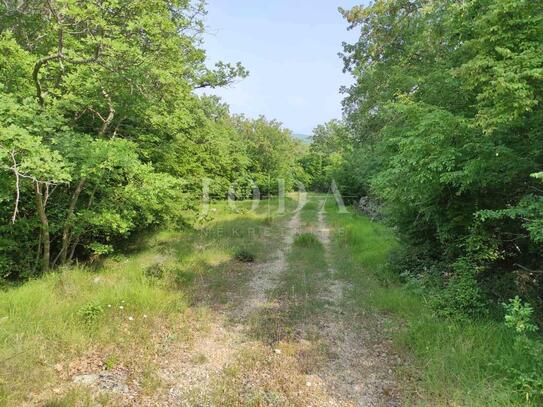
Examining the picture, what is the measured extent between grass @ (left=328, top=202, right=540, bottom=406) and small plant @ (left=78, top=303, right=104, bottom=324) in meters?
4.37

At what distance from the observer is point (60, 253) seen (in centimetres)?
772

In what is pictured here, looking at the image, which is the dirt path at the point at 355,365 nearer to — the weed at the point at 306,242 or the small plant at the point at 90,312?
the small plant at the point at 90,312

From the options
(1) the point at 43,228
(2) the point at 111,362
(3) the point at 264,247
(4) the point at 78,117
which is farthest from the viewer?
(3) the point at 264,247

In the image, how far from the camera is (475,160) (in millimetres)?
4520

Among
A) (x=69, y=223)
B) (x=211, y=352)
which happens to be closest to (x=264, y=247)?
(x=69, y=223)

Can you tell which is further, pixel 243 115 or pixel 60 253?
pixel 243 115

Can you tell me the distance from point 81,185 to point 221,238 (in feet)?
18.1

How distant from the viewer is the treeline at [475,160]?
3.99 metres

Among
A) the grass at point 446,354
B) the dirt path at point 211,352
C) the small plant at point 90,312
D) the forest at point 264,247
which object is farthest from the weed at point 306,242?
the small plant at point 90,312

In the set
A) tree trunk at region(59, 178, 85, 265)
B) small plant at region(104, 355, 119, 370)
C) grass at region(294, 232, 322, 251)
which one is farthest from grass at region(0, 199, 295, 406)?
grass at region(294, 232, 322, 251)

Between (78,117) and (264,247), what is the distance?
655 centimetres

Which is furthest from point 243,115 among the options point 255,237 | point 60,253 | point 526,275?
point 526,275

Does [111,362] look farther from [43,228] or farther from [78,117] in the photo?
[78,117]

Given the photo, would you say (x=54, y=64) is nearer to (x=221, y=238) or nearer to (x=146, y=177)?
(x=146, y=177)
